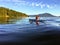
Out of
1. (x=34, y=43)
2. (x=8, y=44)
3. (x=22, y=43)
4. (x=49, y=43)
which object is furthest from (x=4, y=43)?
(x=49, y=43)

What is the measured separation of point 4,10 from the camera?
440 feet

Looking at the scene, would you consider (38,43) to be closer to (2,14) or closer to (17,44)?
(17,44)

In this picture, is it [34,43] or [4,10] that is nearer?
[34,43]

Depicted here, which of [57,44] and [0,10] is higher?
[0,10]

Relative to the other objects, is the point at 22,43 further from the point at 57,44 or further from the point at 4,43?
the point at 57,44

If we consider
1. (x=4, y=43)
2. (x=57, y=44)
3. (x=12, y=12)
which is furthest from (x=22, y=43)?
(x=12, y=12)

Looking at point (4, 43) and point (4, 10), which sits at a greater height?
point (4, 10)

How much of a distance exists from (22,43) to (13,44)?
2.58ft

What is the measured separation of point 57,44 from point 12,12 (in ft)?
Result: 396

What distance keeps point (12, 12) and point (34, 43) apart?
120095mm

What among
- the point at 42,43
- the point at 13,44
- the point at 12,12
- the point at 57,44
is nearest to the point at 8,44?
the point at 13,44

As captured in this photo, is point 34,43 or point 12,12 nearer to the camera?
point 34,43

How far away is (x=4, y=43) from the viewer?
13.6 m

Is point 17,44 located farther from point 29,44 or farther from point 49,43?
point 49,43
